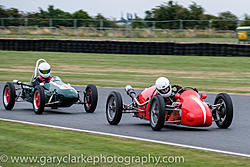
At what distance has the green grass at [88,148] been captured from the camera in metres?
7.27

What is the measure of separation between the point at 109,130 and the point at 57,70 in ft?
55.7

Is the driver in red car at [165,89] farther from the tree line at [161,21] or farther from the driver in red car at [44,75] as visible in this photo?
the tree line at [161,21]

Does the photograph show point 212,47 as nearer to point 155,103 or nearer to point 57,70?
point 57,70

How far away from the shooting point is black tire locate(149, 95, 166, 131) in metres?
9.38

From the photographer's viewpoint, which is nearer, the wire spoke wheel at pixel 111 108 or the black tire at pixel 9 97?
the wire spoke wheel at pixel 111 108

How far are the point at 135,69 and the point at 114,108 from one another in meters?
15.5

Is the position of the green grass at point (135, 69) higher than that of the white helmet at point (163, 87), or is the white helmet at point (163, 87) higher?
the green grass at point (135, 69)

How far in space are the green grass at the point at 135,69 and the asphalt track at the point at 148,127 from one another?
20.1 feet

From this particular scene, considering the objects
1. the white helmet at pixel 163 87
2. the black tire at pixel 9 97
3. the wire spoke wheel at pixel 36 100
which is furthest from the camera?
the black tire at pixel 9 97

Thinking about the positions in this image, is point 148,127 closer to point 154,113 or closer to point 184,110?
point 154,113

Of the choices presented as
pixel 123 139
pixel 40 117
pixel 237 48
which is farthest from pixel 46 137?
pixel 237 48

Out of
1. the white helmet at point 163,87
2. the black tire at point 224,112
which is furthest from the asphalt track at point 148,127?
the white helmet at point 163,87

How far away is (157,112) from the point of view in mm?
9758

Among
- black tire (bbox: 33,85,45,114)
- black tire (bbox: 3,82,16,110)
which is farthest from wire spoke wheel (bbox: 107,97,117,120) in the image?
black tire (bbox: 3,82,16,110)
